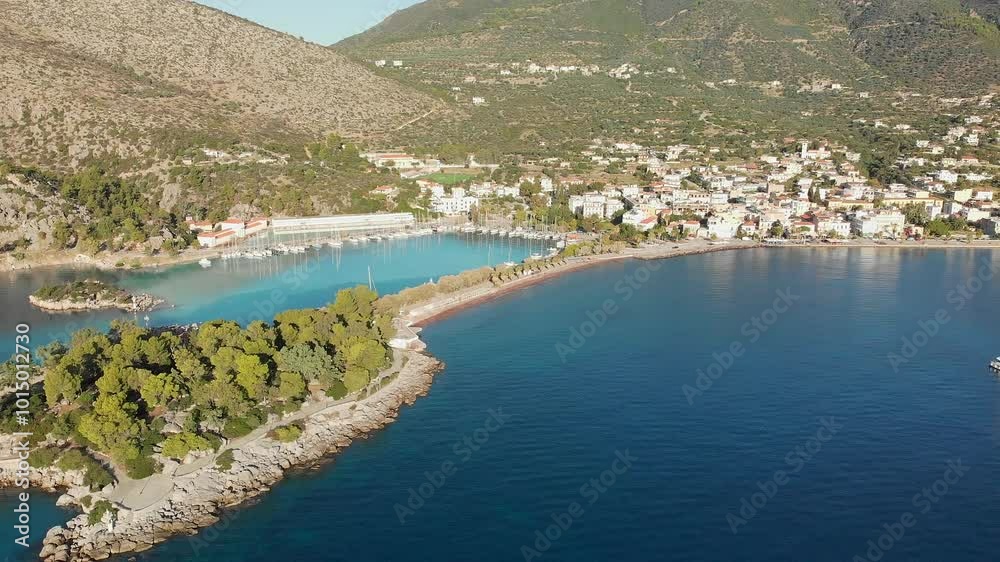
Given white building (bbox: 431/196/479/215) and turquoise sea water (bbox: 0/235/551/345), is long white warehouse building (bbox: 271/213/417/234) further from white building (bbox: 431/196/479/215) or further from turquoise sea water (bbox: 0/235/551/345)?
turquoise sea water (bbox: 0/235/551/345)

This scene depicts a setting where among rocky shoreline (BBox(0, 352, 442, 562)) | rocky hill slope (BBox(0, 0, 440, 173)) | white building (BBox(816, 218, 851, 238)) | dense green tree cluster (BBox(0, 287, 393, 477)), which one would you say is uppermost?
rocky hill slope (BBox(0, 0, 440, 173))

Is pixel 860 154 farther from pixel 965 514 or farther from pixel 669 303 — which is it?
pixel 965 514

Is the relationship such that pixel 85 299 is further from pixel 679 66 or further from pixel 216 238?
pixel 679 66

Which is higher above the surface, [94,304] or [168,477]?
[94,304]

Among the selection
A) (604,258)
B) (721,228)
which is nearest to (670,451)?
(604,258)

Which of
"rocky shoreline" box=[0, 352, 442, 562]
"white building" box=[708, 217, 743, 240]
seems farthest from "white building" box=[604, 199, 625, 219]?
"rocky shoreline" box=[0, 352, 442, 562]
